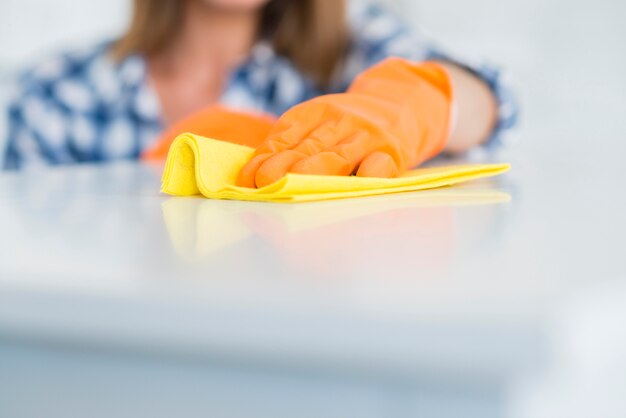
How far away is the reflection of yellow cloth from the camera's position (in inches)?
17.2

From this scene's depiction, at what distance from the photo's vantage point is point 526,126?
1.90 m

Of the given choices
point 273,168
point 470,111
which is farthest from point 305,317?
point 470,111

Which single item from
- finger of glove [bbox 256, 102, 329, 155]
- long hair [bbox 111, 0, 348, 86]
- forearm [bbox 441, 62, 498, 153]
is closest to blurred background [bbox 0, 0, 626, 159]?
long hair [bbox 111, 0, 348, 86]

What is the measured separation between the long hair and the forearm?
0.49m

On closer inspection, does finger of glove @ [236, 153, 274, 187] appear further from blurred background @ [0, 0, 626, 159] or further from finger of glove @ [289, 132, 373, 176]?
blurred background @ [0, 0, 626, 159]

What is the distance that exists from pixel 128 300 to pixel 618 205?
30 cm

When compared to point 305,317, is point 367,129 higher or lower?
higher

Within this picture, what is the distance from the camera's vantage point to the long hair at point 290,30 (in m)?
1.51

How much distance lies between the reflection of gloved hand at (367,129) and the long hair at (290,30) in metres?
0.78

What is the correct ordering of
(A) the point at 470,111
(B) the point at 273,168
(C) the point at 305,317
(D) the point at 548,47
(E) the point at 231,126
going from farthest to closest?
(D) the point at 548,47 < (A) the point at 470,111 < (E) the point at 231,126 < (B) the point at 273,168 < (C) the point at 305,317

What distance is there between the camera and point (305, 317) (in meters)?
0.19

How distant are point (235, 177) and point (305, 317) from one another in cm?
32

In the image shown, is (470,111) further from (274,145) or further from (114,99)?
(114,99)

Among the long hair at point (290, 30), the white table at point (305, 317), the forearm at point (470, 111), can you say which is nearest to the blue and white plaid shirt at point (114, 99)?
the long hair at point (290, 30)
